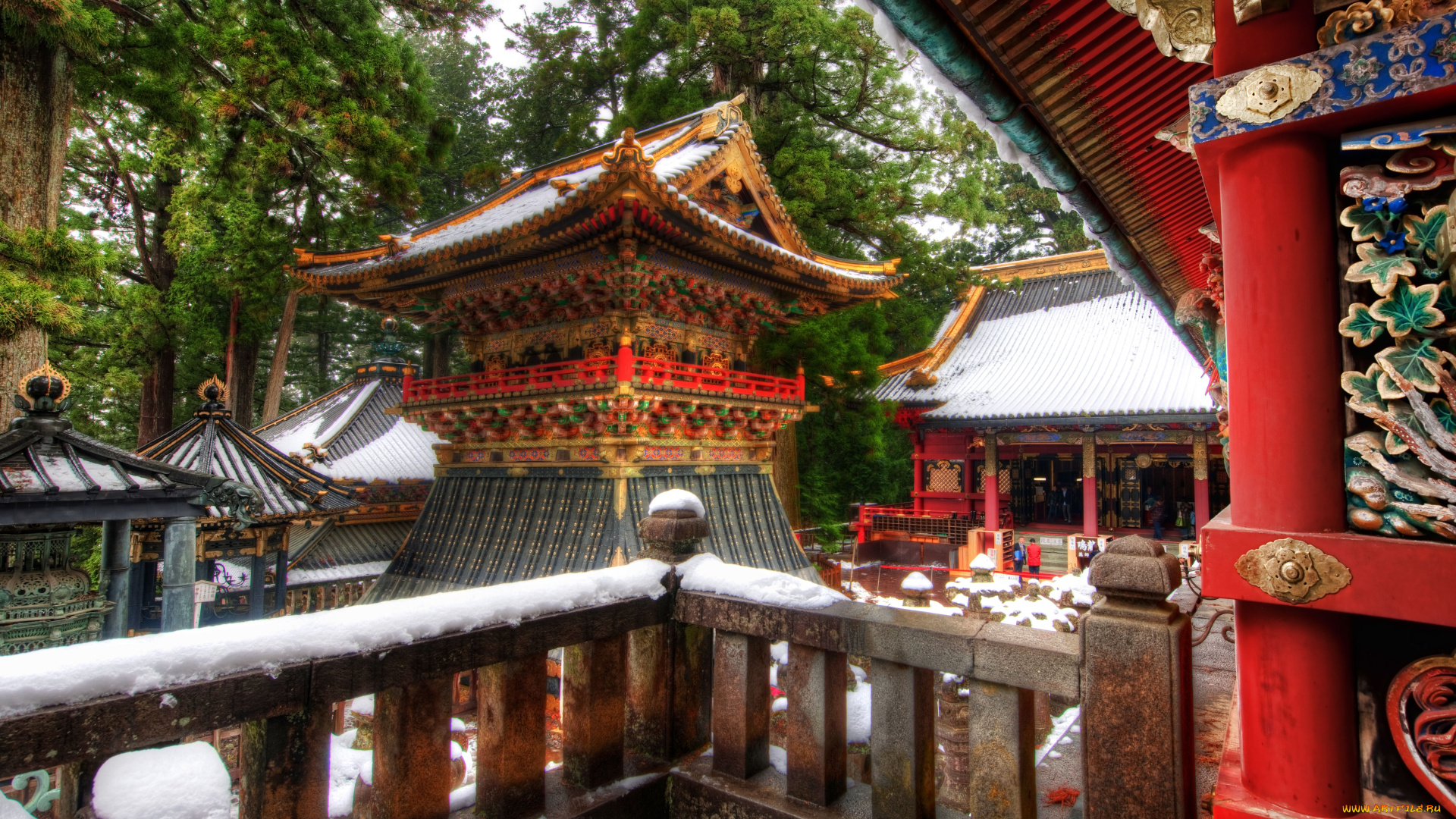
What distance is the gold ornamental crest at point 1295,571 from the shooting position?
68.7 inches

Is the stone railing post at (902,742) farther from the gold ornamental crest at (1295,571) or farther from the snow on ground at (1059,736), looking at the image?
the snow on ground at (1059,736)

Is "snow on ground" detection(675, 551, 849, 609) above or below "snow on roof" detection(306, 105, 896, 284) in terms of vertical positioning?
below

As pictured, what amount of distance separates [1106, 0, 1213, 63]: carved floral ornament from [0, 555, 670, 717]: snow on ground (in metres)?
2.18

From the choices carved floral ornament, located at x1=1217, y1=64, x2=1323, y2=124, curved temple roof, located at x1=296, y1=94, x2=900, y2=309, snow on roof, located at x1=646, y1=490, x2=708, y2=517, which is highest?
curved temple roof, located at x1=296, y1=94, x2=900, y2=309

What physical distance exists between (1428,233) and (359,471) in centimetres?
1395

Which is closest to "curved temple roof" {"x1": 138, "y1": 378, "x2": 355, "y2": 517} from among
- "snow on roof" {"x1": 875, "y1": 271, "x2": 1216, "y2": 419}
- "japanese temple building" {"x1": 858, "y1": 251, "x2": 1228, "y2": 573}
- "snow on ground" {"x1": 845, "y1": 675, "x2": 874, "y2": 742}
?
"snow on ground" {"x1": 845, "y1": 675, "x2": 874, "y2": 742}

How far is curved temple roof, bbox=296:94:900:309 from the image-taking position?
775 cm

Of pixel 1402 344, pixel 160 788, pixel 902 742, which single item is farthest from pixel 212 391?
pixel 1402 344

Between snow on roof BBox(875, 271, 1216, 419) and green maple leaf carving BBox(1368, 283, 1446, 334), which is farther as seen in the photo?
snow on roof BBox(875, 271, 1216, 419)

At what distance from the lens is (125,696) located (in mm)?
1653

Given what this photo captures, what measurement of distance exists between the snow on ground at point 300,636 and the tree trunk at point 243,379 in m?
17.5

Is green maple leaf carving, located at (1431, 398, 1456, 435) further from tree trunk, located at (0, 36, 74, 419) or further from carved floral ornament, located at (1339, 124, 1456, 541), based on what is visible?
tree trunk, located at (0, 36, 74, 419)

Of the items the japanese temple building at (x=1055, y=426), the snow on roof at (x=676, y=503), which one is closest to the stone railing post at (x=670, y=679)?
the snow on roof at (x=676, y=503)

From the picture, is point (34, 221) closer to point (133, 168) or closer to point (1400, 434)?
point (133, 168)
